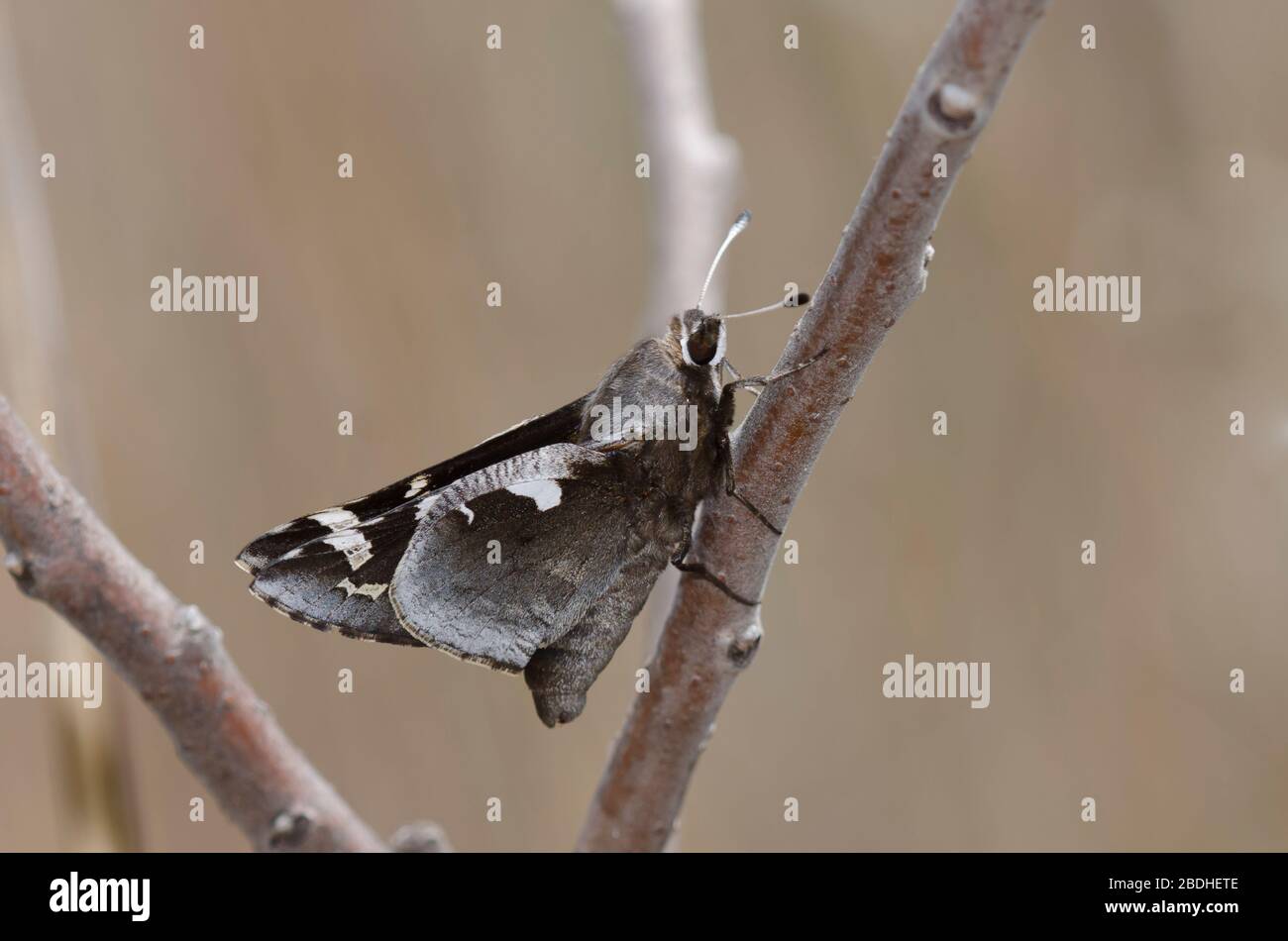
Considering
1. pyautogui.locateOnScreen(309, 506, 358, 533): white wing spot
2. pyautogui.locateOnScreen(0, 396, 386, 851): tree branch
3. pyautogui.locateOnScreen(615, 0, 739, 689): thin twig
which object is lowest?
pyautogui.locateOnScreen(0, 396, 386, 851): tree branch

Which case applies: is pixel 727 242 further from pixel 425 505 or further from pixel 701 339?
pixel 425 505

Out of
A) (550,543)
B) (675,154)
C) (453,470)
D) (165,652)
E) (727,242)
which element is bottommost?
(165,652)

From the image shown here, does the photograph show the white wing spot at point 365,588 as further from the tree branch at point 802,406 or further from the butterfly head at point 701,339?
the butterfly head at point 701,339

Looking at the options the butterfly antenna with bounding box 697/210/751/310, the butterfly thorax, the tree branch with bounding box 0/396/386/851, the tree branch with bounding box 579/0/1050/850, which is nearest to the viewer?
the tree branch with bounding box 579/0/1050/850

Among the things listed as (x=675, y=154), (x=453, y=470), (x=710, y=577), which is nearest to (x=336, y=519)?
(x=453, y=470)

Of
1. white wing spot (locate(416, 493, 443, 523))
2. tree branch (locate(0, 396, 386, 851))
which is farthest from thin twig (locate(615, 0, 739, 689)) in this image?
tree branch (locate(0, 396, 386, 851))

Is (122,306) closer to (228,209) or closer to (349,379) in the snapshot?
(228,209)

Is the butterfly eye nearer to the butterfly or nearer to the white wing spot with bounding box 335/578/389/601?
the butterfly
